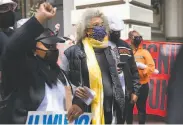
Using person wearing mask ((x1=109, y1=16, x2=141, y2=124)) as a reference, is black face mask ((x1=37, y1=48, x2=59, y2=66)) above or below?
above

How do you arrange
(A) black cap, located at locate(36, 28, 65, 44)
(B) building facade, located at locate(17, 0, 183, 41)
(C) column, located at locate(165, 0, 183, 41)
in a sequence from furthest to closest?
(C) column, located at locate(165, 0, 183, 41), (B) building facade, located at locate(17, 0, 183, 41), (A) black cap, located at locate(36, 28, 65, 44)

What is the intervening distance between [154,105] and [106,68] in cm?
409

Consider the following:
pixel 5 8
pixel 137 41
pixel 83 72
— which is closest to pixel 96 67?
pixel 83 72

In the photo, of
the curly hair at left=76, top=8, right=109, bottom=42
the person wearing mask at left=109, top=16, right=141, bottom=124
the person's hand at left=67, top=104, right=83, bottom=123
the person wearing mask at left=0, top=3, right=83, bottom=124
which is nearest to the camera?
the person wearing mask at left=0, top=3, right=83, bottom=124

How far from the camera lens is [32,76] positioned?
281 centimetres

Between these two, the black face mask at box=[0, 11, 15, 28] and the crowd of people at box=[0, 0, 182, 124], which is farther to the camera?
the black face mask at box=[0, 11, 15, 28]

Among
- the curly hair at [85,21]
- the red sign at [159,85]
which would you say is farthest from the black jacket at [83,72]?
the red sign at [159,85]

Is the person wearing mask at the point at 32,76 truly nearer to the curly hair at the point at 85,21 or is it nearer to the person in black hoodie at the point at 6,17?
the person in black hoodie at the point at 6,17

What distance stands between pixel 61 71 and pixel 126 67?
81.3 inches

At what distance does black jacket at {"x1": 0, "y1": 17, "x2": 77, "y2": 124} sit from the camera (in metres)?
2.66

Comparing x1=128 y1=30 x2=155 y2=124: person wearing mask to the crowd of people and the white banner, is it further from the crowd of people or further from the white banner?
the white banner

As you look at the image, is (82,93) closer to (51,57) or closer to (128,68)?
(51,57)

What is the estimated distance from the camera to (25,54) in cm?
272

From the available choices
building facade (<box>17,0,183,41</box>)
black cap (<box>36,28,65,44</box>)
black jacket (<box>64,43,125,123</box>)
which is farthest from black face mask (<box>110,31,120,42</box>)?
black cap (<box>36,28,65,44</box>)
